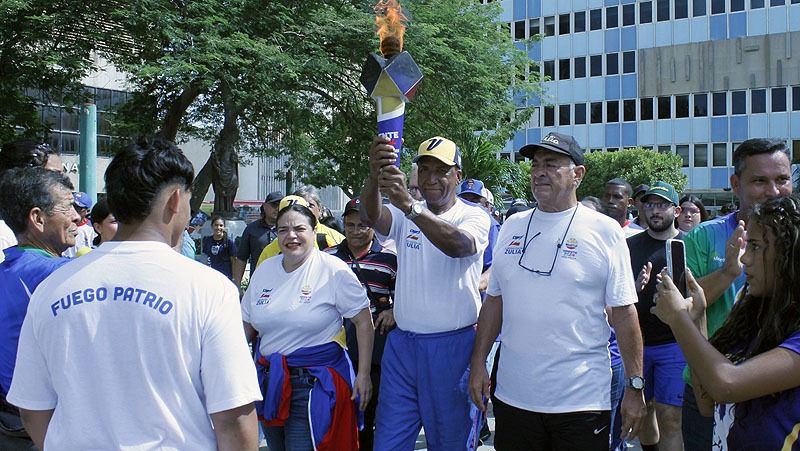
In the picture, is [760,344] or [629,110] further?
[629,110]

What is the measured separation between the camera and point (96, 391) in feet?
6.59

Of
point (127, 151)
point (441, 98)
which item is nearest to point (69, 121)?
point (441, 98)

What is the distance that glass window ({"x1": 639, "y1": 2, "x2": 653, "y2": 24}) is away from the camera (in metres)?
43.2

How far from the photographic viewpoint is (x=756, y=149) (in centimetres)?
352

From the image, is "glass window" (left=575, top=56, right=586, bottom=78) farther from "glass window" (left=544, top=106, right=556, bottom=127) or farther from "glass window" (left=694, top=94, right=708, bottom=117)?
"glass window" (left=694, top=94, right=708, bottom=117)

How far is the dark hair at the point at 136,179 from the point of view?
2104mm

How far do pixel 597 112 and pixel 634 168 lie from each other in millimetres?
7416

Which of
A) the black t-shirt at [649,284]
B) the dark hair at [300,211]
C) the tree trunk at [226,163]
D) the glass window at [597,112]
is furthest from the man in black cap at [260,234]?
the glass window at [597,112]

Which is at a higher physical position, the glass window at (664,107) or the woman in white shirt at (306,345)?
the glass window at (664,107)

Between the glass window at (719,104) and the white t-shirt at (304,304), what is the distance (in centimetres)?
4318

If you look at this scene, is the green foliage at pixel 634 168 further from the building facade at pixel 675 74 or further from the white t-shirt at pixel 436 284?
the white t-shirt at pixel 436 284

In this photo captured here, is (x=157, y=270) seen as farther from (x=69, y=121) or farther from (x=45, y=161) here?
(x=69, y=121)

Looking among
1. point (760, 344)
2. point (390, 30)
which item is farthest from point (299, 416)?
point (760, 344)

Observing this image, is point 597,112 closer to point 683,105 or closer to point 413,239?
point 683,105
